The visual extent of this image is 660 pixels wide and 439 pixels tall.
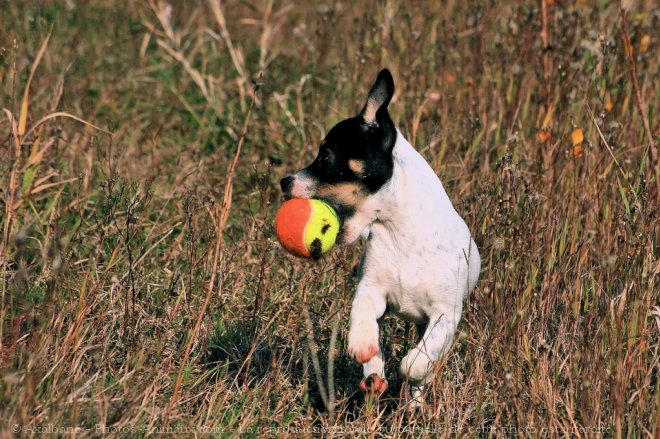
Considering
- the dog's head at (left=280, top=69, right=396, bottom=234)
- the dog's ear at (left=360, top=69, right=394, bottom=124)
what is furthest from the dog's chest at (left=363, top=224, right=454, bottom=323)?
the dog's ear at (left=360, top=69, right=394, bottom=124)

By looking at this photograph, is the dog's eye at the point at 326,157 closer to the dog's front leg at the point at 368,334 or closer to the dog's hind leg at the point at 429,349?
the dog's front leg at the point at 368,334

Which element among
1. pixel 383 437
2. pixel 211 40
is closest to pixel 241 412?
pixel 383 437

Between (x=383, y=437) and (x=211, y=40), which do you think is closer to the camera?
(x=383, y=437)

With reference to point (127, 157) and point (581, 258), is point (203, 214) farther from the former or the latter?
point (581, 258)

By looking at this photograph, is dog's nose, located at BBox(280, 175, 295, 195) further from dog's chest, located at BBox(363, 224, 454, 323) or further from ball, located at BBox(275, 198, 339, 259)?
dog's chest, located at BBox(363, 224, 454, 323)

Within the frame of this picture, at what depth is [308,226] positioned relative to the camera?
357cm

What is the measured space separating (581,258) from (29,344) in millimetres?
2356

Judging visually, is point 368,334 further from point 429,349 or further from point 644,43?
point 644,43

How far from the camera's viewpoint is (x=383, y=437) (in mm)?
3832

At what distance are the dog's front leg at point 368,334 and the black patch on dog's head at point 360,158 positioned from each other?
12.8 inches

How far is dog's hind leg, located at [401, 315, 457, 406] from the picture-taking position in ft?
12.0

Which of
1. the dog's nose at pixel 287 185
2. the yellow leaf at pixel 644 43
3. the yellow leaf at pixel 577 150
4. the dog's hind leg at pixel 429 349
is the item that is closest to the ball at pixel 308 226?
the dog's nose at pixel 287 185

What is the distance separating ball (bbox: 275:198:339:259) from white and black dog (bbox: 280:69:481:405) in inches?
2.9

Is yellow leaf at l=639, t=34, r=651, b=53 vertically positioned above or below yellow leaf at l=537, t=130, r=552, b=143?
above
